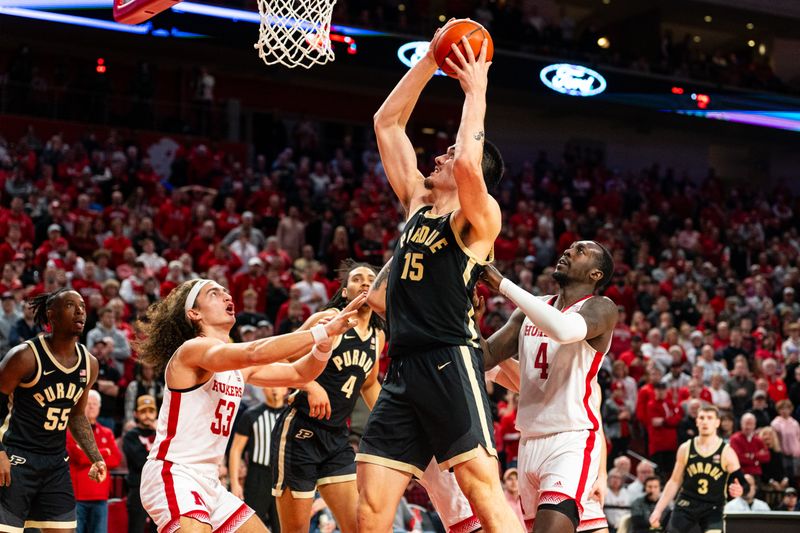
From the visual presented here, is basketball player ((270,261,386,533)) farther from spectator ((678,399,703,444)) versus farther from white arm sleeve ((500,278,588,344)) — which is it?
spectator ((678,399,703,444))

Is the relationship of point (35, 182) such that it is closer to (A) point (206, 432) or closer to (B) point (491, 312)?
(B) point (491, 312)

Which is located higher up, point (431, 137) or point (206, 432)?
point (431, 137)

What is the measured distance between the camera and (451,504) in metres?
5.73

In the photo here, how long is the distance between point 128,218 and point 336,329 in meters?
11.1

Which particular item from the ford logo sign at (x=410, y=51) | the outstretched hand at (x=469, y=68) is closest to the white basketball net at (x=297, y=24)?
the outstretched hand at (x=469, y=68)

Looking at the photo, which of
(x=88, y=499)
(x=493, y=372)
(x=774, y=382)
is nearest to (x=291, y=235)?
(x=774, y=382)

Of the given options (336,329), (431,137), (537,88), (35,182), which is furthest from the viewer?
(431,137)

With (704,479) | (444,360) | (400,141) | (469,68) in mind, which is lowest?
(704,479)

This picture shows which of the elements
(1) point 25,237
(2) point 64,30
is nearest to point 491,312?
(1) point 25,237

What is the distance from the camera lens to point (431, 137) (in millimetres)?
26406

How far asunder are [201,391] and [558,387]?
1.90m

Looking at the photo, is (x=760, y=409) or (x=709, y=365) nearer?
(x=760, y=409)

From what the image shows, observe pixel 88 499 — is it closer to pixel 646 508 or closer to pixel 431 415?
pixel 431 415

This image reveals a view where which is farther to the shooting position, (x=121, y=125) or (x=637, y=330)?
(x=121, y=125)
